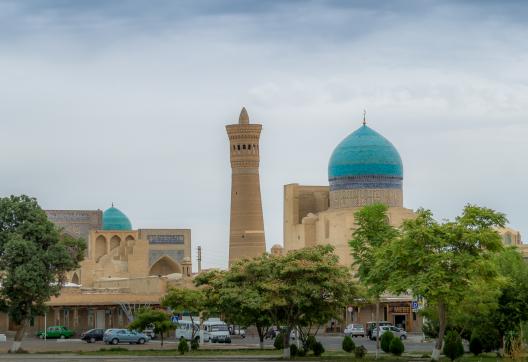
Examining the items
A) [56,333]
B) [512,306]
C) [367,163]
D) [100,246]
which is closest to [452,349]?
[512,306]

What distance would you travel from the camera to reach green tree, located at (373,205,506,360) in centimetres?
3931

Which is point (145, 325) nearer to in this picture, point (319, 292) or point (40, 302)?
point (40, 302)

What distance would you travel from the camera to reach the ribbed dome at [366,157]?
290ft

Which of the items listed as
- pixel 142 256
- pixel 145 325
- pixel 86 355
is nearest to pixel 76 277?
pixel 142 256

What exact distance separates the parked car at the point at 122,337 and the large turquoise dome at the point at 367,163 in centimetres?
3296

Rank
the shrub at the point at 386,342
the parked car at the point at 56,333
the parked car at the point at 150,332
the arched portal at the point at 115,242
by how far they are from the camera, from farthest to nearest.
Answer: the arched portal at the point at 115,242 → the parked car at the point at 56,333 → the parked car at the point at 150,332 → the shrub at the point at 386,342

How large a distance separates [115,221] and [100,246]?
6.07 meters

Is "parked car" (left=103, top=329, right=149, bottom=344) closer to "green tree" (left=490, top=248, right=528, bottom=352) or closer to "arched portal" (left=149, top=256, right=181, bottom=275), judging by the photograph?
"green tree" (left=490, top=248, right=528, bottom=352)

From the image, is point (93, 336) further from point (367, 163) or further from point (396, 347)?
point (367, 163)

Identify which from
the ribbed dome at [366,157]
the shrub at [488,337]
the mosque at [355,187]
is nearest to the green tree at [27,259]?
the shrub at [488,337]

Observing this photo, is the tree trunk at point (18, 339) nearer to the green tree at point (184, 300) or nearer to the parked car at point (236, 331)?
the green tree at point (184, 300)

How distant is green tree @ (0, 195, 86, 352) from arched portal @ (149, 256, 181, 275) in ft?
173

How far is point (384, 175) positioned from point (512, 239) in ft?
43.0

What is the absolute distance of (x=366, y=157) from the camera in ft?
290
